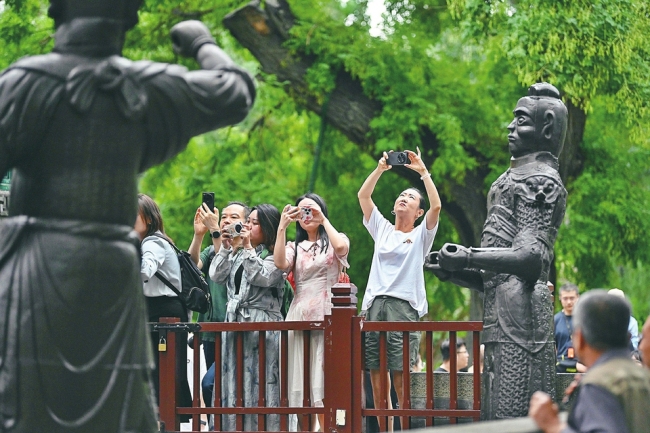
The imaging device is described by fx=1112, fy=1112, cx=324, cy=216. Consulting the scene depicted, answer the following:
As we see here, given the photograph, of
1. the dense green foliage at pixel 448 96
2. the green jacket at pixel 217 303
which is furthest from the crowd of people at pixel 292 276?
the dense green foliage at pixel 448 96

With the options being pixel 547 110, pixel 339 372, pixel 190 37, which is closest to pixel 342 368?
pixel 339 372

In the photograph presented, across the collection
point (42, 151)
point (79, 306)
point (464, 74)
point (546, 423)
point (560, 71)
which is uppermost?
point (464, 74)

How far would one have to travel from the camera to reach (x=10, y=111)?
4.23 m

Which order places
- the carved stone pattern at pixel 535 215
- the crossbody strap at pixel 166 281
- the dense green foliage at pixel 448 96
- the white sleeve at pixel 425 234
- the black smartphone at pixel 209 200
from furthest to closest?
the dense green foliage at pixel 448 96, the black smartphone at pixel 209 200, the white sleeve at pixel 425 234, the crossbody strap at pixel 166 281, the carved stone pattern at pixel 535 215

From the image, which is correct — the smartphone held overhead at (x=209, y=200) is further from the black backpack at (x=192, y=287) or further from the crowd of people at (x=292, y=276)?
the black backpack at (x=192, y=287)

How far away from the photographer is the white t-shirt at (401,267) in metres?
9.05

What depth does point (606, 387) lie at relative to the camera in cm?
407

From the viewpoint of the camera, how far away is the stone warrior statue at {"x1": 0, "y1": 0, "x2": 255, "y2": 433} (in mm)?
4250

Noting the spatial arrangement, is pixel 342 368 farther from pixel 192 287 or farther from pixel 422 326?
pixel 192 287

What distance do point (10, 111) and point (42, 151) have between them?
20 cm

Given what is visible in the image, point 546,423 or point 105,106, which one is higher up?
point 105,106

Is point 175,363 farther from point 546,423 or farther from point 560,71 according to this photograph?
point 560,71

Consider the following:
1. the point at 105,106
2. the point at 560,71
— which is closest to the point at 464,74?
the point at 560,71

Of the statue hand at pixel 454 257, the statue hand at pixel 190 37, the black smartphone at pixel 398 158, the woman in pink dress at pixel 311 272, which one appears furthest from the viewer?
the black smartphone at pixel 398 158
